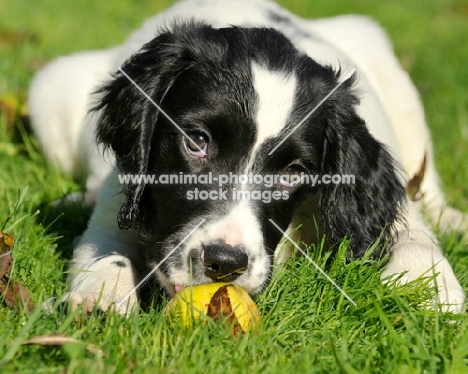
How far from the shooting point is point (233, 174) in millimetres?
3400

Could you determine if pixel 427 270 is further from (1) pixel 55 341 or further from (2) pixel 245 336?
(1) pixel 55 341

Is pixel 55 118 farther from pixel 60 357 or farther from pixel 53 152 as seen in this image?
pixel 60 357

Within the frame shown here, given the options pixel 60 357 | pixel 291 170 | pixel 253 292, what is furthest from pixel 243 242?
pixel 60 357

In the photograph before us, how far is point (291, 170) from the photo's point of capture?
3639mm

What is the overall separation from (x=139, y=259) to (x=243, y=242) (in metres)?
0.96

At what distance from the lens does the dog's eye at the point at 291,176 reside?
3.60m

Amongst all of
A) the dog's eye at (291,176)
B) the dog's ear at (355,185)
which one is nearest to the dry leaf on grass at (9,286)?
the dog's eye at (291,176)

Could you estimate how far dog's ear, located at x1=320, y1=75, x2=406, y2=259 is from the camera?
3.84m

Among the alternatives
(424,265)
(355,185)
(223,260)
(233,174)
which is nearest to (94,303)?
(223,260)

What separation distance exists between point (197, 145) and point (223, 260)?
24.9 inches

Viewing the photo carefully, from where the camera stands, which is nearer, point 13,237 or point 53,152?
point 13,237

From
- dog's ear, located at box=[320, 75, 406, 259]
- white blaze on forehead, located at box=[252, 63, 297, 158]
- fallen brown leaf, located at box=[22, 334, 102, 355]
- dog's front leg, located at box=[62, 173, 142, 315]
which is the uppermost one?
white blaze on forehead, located at box=[252, 63, 297, 158]

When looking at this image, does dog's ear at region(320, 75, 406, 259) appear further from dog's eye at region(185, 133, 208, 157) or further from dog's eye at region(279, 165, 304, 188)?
dog's eye at region(185, 133, 208, 157)

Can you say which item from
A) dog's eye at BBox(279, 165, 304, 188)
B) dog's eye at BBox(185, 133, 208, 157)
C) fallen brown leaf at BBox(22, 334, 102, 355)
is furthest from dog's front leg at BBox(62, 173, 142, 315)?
dog's eye at BBox(279, 165, 304, 188)
